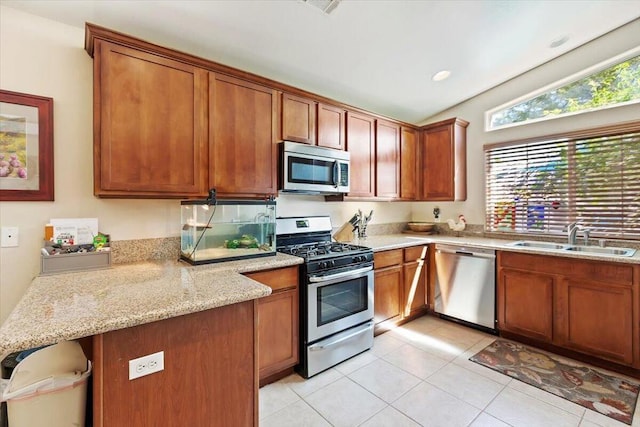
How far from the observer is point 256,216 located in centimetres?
236

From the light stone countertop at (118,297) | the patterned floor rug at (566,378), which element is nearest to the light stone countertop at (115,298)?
the light stone countertop at (118,297)

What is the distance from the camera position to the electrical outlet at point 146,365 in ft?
3.86

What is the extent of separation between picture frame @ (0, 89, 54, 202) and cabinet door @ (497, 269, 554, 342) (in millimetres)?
3818

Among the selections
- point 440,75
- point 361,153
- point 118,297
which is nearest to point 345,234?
point 361,153

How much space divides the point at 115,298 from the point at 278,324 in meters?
1.16

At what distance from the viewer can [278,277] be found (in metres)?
2.19

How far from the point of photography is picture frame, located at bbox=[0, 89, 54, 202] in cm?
177

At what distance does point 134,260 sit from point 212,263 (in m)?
0.59

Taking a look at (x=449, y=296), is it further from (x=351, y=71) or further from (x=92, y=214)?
(x=92, y=214)

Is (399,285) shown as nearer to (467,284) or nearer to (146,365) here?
(467,284)

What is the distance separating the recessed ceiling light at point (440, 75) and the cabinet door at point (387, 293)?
2.09 m

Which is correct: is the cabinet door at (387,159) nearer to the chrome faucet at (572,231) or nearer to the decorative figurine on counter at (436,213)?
the decorative figurine on counter at (436,213)

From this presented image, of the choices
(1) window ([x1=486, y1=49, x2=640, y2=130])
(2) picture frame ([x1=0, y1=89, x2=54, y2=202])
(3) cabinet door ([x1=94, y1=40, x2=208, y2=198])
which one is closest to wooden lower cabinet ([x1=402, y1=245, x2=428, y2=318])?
(1) window ([x1=486, y1=49, x2=640, y2=130])

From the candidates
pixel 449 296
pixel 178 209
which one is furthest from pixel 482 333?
pixel 178 209
